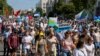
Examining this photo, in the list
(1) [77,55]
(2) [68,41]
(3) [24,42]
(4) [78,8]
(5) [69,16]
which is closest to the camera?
(1) [77,55]

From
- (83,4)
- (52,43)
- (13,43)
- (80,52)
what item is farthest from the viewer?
(83,4)

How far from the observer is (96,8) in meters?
101

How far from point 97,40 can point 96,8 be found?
79554 mm

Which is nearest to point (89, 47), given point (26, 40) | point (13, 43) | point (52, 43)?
point (52, 43)

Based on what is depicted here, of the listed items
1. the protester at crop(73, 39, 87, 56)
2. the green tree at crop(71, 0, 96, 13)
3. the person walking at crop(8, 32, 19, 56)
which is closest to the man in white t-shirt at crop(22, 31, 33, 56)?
the person walking at crop(8, 32, 19, 56)

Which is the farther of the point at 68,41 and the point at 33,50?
the point at 33,50

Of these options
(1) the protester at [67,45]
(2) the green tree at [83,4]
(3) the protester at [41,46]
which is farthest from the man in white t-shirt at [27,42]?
(2) the green tree at [83,4]

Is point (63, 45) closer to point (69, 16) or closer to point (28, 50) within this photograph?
point (28, 50)

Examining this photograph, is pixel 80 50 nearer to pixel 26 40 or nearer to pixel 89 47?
pixel 89 47

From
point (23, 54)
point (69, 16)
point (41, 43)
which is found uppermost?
point (41, 43)

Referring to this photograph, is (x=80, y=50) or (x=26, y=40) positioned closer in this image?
(x=80, y=50)

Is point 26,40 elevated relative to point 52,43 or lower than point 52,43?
lower

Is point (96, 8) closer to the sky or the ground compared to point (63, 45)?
closer to the ground

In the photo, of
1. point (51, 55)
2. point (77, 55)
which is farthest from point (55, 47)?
point (77, 55)
